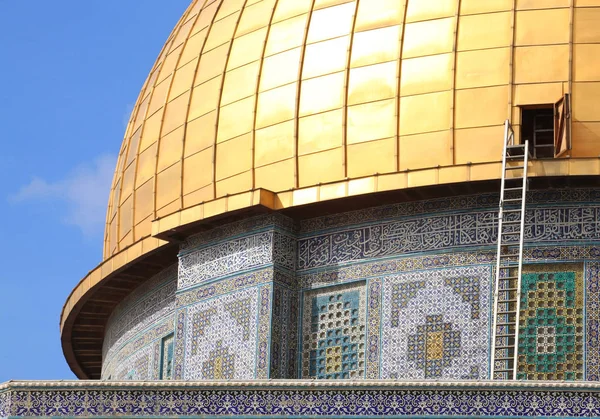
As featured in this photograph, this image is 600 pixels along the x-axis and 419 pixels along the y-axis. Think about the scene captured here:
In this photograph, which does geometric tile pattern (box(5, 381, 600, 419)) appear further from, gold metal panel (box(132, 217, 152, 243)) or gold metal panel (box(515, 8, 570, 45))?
gold metal panel (box(132, 217, 152, 243))

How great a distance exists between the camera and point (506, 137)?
1750 centimetres

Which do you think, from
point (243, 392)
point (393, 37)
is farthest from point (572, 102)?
point (243, 392)

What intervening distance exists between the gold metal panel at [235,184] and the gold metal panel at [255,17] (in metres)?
1.62

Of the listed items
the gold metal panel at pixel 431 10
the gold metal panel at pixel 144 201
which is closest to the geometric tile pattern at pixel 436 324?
Result: the gold metal panel at pixel 431 10

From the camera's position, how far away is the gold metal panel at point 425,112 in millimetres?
17953

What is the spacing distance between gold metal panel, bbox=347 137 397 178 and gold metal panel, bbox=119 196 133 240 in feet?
9.61

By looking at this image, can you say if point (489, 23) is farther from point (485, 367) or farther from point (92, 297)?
point (92, 297)

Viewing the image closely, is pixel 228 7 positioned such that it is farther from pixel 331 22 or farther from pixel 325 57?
pixel 325 57

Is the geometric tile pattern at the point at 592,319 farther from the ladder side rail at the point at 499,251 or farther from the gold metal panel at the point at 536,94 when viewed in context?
the gold metal panel at the point at 536,94

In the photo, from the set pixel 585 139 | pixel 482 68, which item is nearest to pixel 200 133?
pixel 482 68

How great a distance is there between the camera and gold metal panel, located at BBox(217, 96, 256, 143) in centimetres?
1895

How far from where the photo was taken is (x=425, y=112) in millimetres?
18031

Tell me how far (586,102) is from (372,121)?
185 cm

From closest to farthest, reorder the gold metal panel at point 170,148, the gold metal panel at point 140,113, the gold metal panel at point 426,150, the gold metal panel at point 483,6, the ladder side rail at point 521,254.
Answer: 1. the ladder side rail at point 521,254
2. the gold metal panel at point 426,150
3. the gold metal panel at point 483,6
4. the gold metal panel at point 170,148
5. the gold metal panel at point 140,113
